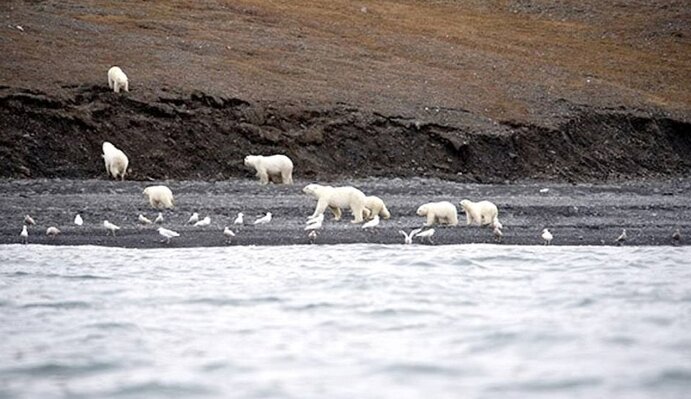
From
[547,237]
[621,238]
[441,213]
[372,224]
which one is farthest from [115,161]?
[621,238]

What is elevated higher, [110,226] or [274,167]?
[274,167]

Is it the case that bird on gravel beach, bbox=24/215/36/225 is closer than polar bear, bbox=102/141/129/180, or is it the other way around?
bird on gravel beach, bbox=24/215/36/225

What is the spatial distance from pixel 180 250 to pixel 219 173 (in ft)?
25.5

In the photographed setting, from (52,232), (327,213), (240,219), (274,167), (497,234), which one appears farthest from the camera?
(274,167)

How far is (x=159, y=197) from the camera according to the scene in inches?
786

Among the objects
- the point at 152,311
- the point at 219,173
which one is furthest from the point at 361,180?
the point at 152,311

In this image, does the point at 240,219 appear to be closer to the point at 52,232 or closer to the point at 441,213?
the point at 52,232

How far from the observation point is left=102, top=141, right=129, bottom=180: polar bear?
76.0 ft

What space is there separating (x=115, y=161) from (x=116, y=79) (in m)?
3.30

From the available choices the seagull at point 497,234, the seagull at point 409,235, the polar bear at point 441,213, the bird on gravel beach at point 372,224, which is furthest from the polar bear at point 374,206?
the seagull at point 497,234

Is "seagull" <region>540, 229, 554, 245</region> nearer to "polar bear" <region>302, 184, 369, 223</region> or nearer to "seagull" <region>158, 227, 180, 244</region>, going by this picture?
"polar bear" <region>302, 184, 369, 223</region>

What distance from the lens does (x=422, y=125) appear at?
2697 centimetres

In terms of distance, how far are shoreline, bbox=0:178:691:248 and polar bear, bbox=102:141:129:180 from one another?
245 millimetres

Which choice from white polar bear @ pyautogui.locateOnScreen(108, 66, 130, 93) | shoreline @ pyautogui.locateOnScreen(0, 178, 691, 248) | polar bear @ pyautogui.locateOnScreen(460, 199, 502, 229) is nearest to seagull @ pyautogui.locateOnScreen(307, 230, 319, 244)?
shoreline @ pyautogui.locateOnScreen(0, 178, 691, 248)
